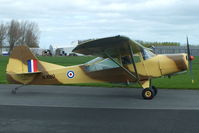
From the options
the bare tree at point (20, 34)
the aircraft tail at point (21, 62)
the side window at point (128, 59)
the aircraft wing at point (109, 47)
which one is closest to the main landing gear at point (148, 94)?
the side window at point (128, 59)

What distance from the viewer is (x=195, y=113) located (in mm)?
8188

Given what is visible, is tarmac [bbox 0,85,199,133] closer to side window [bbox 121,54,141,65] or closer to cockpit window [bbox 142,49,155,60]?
side window [bbox 121,54,141,65]

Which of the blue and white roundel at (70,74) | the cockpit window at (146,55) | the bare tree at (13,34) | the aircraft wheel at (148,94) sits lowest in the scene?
the aircraft wheel at (148,94)

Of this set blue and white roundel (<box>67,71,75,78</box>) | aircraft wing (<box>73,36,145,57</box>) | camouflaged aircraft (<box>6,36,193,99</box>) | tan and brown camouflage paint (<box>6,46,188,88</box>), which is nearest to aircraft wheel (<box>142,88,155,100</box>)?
camouflaged aircraft (<box>6,36,193,99</box>)

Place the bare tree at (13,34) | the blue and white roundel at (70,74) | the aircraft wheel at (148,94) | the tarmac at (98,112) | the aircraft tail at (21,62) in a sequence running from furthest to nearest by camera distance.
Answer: the bare tree at (13,34) < the aircraft tail at (21,62) < the blue and white roundel at (70,74) < the aircraft wheel at (148,94) < the tarmac at (98,112)

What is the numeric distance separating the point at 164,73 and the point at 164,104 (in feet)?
5.80

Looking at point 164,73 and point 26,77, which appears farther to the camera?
point 26,77

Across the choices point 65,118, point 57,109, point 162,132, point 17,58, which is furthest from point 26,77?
point 162,132

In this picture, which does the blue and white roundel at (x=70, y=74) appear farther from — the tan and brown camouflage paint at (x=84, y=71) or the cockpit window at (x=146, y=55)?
the cockpit window at (x=146, y=55)

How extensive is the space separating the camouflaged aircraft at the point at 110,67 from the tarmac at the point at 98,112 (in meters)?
0.62

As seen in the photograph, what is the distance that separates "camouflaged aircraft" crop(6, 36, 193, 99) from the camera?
10.8 meters

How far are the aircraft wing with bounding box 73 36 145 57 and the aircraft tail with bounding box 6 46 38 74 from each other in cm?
254

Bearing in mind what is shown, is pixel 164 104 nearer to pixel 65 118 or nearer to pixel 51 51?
pixel 65 118

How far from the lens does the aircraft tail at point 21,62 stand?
39.7 feet
